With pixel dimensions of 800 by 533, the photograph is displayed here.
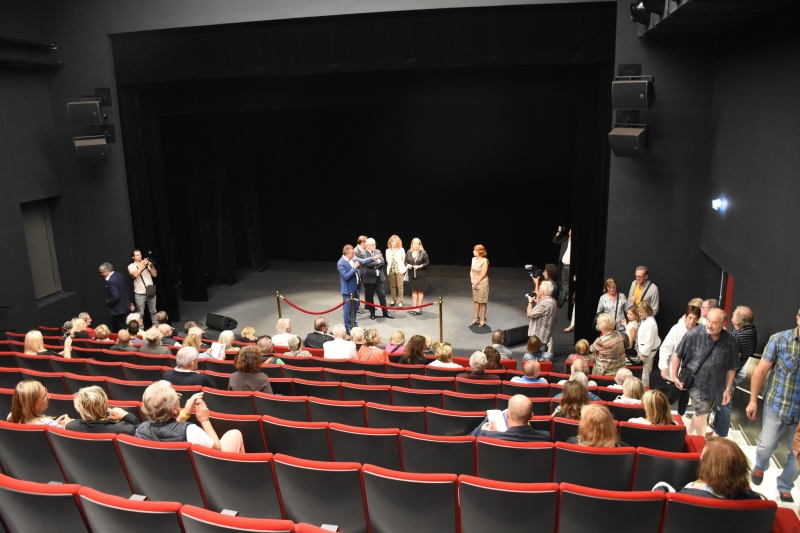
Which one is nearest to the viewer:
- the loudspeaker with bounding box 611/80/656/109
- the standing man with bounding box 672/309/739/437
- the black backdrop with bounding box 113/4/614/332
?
the standing man with bounding box 672/309/739/437

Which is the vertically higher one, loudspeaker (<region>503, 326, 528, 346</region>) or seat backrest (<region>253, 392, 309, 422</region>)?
seat backrest (<region>253, 392, 309, 422</region>)

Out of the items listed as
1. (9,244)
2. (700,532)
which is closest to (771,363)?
(700,532)

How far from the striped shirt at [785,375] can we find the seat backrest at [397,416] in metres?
2.67

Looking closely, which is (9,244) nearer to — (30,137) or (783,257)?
(30,137)

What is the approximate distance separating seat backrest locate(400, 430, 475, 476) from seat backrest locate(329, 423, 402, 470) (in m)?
0.07

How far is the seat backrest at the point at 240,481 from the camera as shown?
3498 mm

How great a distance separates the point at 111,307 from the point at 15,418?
6.27 metres

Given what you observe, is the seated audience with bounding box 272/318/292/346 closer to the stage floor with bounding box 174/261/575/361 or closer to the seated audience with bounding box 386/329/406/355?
the seated audience with bounding box 386/329/406/355

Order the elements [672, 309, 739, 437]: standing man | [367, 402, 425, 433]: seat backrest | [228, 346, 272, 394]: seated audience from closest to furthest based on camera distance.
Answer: [367, 402, 425, 433]: seat backrest, [228, 346, 272, 394]: seated audience, [672, 309, 739, 437]: standing man

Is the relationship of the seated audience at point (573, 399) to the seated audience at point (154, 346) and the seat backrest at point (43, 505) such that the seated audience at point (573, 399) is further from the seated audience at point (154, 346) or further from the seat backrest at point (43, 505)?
the seated audience at point (154, 346)

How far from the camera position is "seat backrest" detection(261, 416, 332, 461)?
4.16 m

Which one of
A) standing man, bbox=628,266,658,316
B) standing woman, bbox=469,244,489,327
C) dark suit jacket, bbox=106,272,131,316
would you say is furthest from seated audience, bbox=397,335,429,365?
dark suit jacket, bbox=106,272,131,316

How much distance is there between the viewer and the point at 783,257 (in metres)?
5.91

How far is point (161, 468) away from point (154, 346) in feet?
11.5
